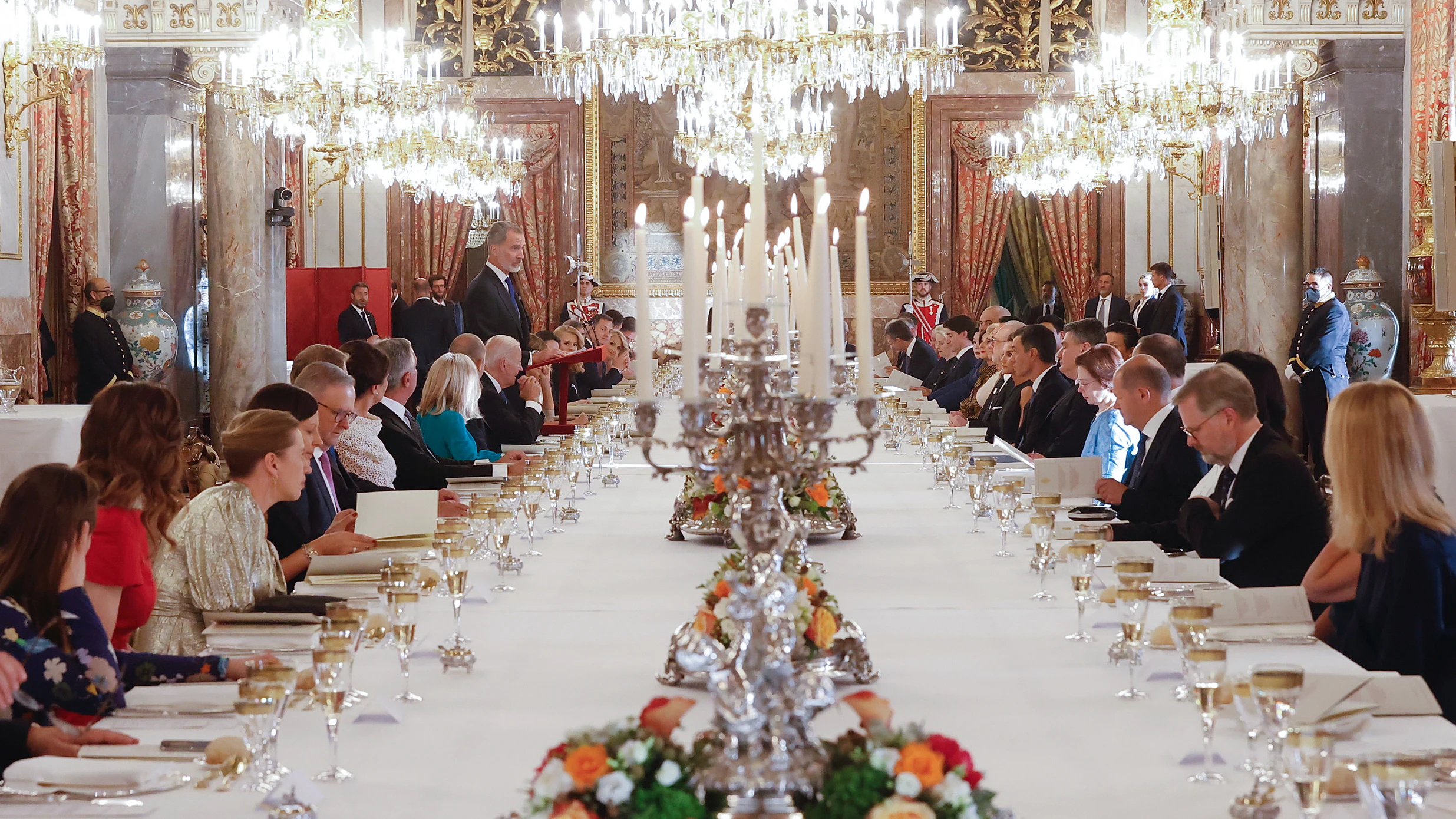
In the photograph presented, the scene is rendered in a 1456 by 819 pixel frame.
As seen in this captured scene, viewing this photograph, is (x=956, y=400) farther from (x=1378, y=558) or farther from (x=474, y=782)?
(x=474, y=782)

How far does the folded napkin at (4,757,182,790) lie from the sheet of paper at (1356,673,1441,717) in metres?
1.72

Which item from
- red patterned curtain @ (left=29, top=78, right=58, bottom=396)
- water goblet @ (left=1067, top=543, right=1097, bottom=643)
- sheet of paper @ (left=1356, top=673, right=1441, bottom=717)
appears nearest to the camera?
Answer: sheet of paper @ (left=1356, top=673, right=1441, bottom=717)

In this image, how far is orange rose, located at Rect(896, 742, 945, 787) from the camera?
5.06 ft

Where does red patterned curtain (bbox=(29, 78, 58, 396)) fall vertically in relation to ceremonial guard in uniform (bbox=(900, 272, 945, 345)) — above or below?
above

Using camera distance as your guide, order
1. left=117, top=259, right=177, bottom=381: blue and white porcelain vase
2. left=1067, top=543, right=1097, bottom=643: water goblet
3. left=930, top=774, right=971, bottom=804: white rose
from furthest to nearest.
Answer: left=117, top=259, right=177, bottom=381: blue and white porcelain vase < left=1067, top=543, right=1097, bottom=643: water goblet < left=930, top=774, right=971, bottom=804: white rose

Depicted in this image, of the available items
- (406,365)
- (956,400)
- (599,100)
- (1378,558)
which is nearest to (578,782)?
(1378,558)

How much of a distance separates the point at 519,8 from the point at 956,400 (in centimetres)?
902

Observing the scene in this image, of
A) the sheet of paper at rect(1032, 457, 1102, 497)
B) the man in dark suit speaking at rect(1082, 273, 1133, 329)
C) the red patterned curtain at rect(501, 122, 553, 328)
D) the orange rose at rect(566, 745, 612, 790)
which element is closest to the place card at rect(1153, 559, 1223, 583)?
the sheet of paper at rect(1032, 457, 1102, 497)

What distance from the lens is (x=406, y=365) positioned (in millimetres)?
6082

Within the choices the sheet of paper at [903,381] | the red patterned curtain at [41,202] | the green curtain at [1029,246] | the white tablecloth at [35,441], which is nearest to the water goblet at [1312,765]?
the white tablecloth at [35,441]

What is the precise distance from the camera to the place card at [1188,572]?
3.42 meters

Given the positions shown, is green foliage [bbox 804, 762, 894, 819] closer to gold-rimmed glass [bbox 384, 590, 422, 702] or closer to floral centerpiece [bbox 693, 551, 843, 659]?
floral centerpiece [bbox 693, 551, 843, 659]

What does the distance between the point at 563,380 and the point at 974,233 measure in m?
9.26

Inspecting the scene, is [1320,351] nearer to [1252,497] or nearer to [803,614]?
[1252,497]
